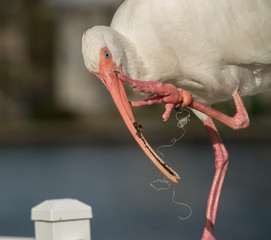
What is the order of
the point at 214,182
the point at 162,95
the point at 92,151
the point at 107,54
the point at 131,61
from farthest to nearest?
the point at 92,151, the point at 214,182, the point at 131,61, the point at 107,54, the point at 162,95

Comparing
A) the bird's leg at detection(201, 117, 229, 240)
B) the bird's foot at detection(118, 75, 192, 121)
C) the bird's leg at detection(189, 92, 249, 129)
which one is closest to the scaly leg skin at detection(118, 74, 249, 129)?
the bird's foot at detection(118, 75, 192, 121)

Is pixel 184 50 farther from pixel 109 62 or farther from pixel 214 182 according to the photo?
pixel 214 182

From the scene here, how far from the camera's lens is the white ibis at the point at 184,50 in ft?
14.3

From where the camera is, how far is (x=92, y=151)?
56.0 ft

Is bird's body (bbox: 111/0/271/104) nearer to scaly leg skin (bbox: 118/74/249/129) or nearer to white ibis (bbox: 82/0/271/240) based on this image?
white ibis (bbox: 82/0/271/240)

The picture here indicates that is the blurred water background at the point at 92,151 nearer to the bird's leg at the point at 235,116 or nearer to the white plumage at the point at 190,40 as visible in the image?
the bird's leg at the point at 235,116

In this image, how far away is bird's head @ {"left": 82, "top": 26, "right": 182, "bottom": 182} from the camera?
4309mm

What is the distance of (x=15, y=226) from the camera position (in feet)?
24.7

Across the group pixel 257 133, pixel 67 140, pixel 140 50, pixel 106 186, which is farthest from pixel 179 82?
pixel 67 140

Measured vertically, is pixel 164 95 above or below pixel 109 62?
below

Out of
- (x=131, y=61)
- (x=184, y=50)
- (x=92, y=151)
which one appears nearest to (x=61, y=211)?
(x=131, y=61)

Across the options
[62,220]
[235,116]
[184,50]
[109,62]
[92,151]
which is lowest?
[62,220]

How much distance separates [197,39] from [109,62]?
0.70 meters

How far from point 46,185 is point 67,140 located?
820cm
